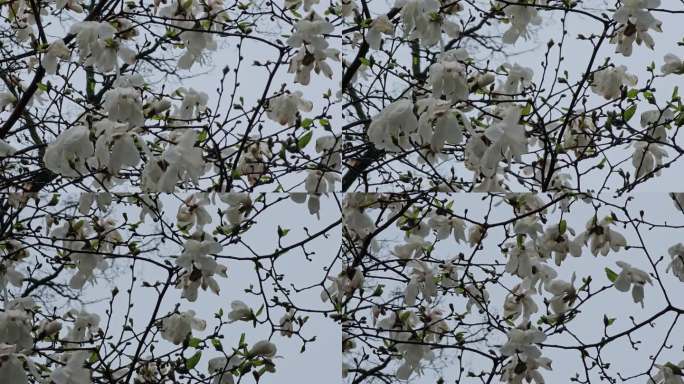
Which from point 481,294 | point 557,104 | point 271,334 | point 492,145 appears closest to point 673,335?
point 481,294

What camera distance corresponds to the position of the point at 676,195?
2.34 meters

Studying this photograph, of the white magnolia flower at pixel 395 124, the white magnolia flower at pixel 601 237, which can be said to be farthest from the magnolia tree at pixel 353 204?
the white magnolia flower at pixel 395 124

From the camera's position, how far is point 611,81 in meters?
2.28

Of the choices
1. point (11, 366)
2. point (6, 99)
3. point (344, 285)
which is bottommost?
point (11, 366)

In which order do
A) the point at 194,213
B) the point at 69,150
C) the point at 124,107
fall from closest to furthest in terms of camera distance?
the point at 69,150 < the point at 124,107 < the point at 194,213

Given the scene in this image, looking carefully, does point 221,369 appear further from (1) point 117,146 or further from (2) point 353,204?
(1) point 117,146

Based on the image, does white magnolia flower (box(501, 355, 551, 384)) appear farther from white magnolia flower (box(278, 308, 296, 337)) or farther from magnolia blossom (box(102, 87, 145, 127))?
magnolia blossom (box(102, 87, 145, 127))

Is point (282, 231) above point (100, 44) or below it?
below

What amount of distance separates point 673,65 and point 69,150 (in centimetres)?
142

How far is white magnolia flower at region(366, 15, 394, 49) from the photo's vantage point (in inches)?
82.9

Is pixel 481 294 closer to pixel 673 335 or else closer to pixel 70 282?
pixel 673 335

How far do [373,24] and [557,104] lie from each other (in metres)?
0.53

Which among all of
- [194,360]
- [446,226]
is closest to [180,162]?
[194,360]

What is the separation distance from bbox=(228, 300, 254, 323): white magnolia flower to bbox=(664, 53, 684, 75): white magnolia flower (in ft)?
3.81
